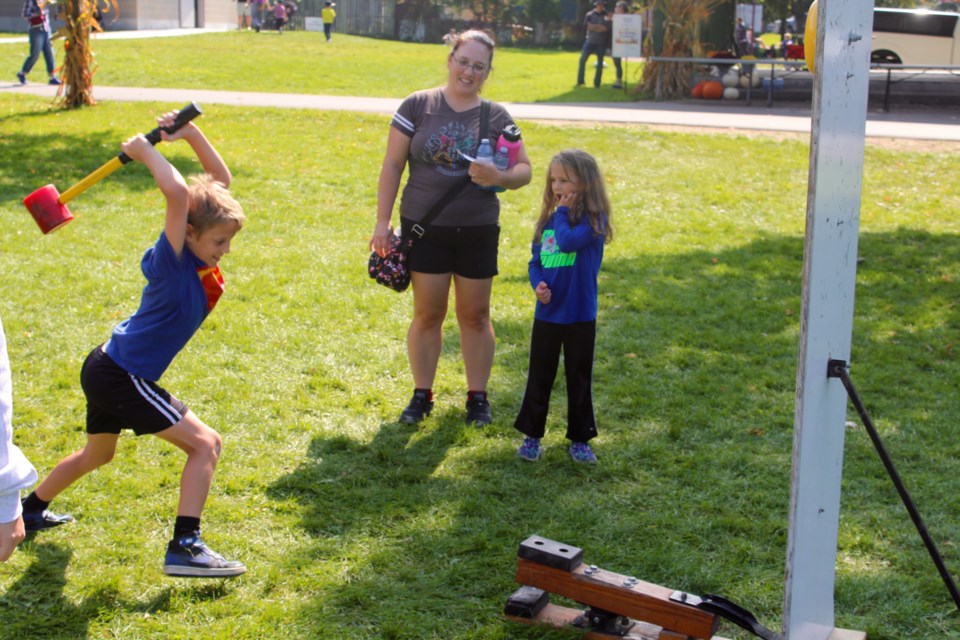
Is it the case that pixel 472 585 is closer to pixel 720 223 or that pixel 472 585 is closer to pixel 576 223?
pixel 576 223

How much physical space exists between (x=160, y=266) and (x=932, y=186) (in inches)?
397

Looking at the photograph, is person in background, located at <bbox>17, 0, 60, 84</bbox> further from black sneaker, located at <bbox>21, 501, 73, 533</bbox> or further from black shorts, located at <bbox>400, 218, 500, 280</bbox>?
black sneaker, located at <bbox>21, 501, 73, 533</bbox>

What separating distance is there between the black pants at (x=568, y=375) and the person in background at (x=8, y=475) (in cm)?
280

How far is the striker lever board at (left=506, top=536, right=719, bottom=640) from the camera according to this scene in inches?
127

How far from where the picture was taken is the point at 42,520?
412 centimetres

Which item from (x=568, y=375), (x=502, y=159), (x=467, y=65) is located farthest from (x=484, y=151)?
(x=568, y=375)

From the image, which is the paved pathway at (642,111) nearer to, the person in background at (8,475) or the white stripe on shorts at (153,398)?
the white stripe on shorts at (153,398)

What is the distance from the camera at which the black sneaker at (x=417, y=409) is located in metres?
5.41

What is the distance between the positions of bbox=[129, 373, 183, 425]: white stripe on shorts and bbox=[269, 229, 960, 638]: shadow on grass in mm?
808

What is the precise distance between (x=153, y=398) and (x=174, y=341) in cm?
21

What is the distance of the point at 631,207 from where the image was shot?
424 inches

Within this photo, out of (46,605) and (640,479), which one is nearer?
(46,605)

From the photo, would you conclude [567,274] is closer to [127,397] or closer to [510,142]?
[510,142]

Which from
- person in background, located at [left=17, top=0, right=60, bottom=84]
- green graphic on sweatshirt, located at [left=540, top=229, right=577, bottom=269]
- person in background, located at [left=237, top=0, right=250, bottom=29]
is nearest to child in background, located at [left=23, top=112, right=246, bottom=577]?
green graphic on sweatshirt, located at [left=540, top=229, right=577, bottom=269]
